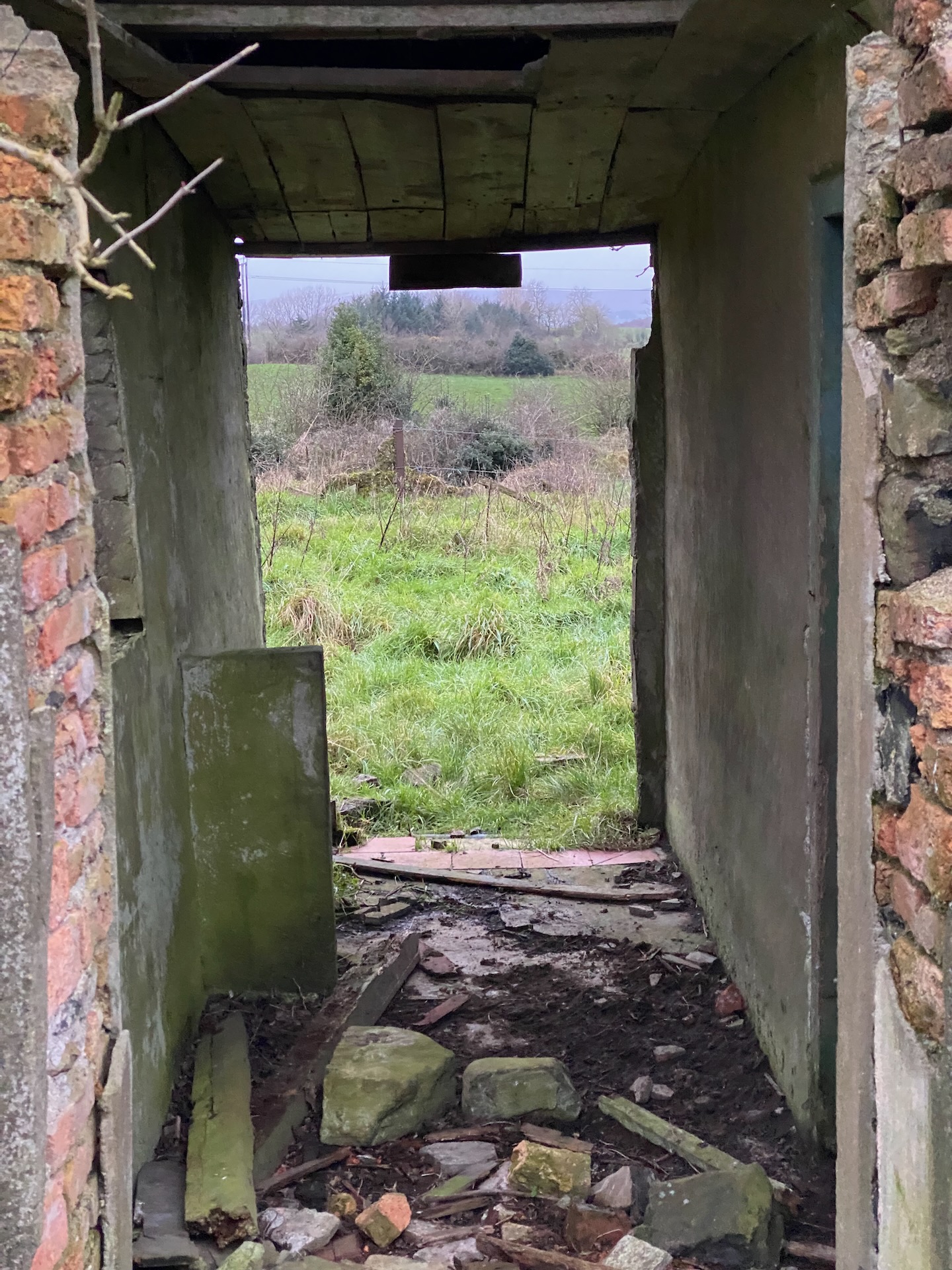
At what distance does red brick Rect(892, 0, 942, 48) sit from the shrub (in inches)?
988

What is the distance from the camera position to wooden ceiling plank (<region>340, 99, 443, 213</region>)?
3.78 m

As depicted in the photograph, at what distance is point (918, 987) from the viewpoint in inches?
70.4

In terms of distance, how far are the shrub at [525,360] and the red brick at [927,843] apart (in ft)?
83.3

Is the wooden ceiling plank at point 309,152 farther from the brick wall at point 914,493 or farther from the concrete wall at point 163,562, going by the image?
the brick wall at point 914,493

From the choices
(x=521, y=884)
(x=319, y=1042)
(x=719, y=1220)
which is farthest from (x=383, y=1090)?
(x=521, y=884)

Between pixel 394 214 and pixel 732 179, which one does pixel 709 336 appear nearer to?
pixel 732 179

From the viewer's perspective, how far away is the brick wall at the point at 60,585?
181 centimetres

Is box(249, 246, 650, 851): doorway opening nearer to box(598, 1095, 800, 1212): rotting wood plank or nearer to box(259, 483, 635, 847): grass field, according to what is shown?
box(259, 483, 635, 847): grass field

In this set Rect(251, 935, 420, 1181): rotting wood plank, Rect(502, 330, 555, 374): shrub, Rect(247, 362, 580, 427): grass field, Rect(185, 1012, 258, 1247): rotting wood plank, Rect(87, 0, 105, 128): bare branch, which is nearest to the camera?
Rect(87, 0, 105, 128): bare branch

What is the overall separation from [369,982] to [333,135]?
Answer: 10.7 feet

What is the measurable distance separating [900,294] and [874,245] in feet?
0.42

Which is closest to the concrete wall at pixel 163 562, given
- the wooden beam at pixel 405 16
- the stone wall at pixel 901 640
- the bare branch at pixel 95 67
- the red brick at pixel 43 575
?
the wooden beam at pixel 405 16

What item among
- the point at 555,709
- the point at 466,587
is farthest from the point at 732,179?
the point at 466,587

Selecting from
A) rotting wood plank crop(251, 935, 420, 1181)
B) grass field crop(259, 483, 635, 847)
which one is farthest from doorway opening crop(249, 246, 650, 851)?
rotting wood plank crop(251, 935, 420, 1181)
